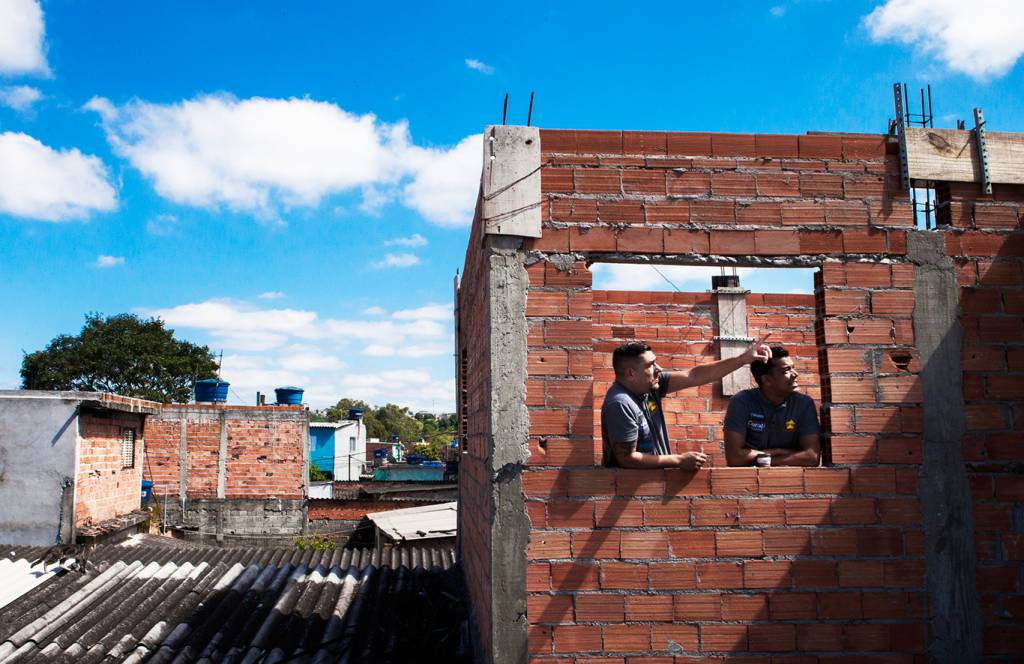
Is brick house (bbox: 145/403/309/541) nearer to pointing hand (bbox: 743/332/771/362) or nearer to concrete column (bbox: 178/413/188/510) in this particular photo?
concrete column (bbox: 178/413/188/510)

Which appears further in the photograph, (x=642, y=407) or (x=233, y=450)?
(x=233, y=450)

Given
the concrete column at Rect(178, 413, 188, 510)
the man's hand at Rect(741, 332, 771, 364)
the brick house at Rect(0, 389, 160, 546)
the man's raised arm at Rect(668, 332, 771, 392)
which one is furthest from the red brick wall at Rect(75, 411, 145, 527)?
the man's hand at Rect(741, 332, 771, 364)

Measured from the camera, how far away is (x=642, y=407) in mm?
3875

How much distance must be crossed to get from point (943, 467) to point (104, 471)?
11.8m

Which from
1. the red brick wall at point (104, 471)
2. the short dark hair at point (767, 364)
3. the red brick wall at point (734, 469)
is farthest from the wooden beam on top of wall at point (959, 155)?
the red brick wall at point (104, 471)

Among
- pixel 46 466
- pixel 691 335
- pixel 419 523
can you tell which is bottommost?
pixel 419 523

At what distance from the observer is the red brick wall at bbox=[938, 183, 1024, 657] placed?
363 cm

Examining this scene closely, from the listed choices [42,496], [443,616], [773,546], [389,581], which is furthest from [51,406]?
[773,546]

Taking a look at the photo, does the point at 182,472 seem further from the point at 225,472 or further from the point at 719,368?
the point at 719,368

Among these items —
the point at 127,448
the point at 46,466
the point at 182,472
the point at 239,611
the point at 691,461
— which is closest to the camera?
the point at 691,461

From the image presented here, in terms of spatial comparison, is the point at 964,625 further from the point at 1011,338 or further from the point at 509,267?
the point at 509,267

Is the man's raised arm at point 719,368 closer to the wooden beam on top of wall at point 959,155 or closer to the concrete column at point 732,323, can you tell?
the wooden beam on top of wall at point 959,155

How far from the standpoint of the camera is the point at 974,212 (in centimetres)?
385

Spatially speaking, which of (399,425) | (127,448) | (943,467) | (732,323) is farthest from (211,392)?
(399,425)
